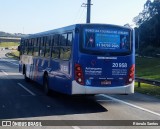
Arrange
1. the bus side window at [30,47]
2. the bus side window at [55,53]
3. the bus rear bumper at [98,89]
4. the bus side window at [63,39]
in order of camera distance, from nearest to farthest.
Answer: the bus rear bumper at [98,89]
the bus side window at [63,39]
the bus side window at [55,53]
the bus side window at [30,47]

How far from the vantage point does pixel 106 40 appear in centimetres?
1374

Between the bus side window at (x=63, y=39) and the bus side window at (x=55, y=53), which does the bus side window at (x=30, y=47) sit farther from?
the bus side window at (x=63, y=39)

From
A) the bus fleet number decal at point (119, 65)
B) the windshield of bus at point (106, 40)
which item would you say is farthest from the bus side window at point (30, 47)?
the bus fleet number decal at point (119, 65)

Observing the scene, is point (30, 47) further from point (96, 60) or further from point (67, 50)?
point (96, 60)

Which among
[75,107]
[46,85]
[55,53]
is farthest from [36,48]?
[75,107]

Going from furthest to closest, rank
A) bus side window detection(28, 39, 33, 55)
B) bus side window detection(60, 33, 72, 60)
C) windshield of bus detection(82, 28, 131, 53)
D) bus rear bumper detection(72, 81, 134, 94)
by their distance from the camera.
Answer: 1. bus side window detection(28, 39, 33, 55)
2. bus side window detection(60, 33, 72, 60)
3. windshield of bus detection(82, 28, 131, 53)
4. bus rear bumper detection(72, 81, 134, 94)

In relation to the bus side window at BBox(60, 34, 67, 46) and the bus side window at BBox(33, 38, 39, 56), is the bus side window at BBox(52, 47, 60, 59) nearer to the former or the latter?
the bus side window at BBox(60, 34, 67, 46)

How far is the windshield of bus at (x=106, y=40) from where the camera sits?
44.3 ft

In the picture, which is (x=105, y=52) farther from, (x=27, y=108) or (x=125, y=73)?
(x=27, y=108)

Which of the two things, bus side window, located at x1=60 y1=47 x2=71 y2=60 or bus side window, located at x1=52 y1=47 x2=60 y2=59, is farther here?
bus side window, located at x1=52 y1=47 x2=60 y2=59

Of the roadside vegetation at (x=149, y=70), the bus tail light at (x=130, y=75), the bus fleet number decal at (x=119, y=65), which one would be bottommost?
the roadside vegetation at (x=149, y=70)

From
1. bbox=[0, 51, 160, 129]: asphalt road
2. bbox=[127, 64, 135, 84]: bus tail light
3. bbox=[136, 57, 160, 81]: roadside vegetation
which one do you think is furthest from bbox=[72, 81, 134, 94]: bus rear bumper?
bbox=[136, 57, 160, 81]: roadside vegetation

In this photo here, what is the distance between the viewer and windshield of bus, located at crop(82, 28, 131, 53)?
13492 millimetres

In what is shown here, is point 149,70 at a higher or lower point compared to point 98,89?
lower
